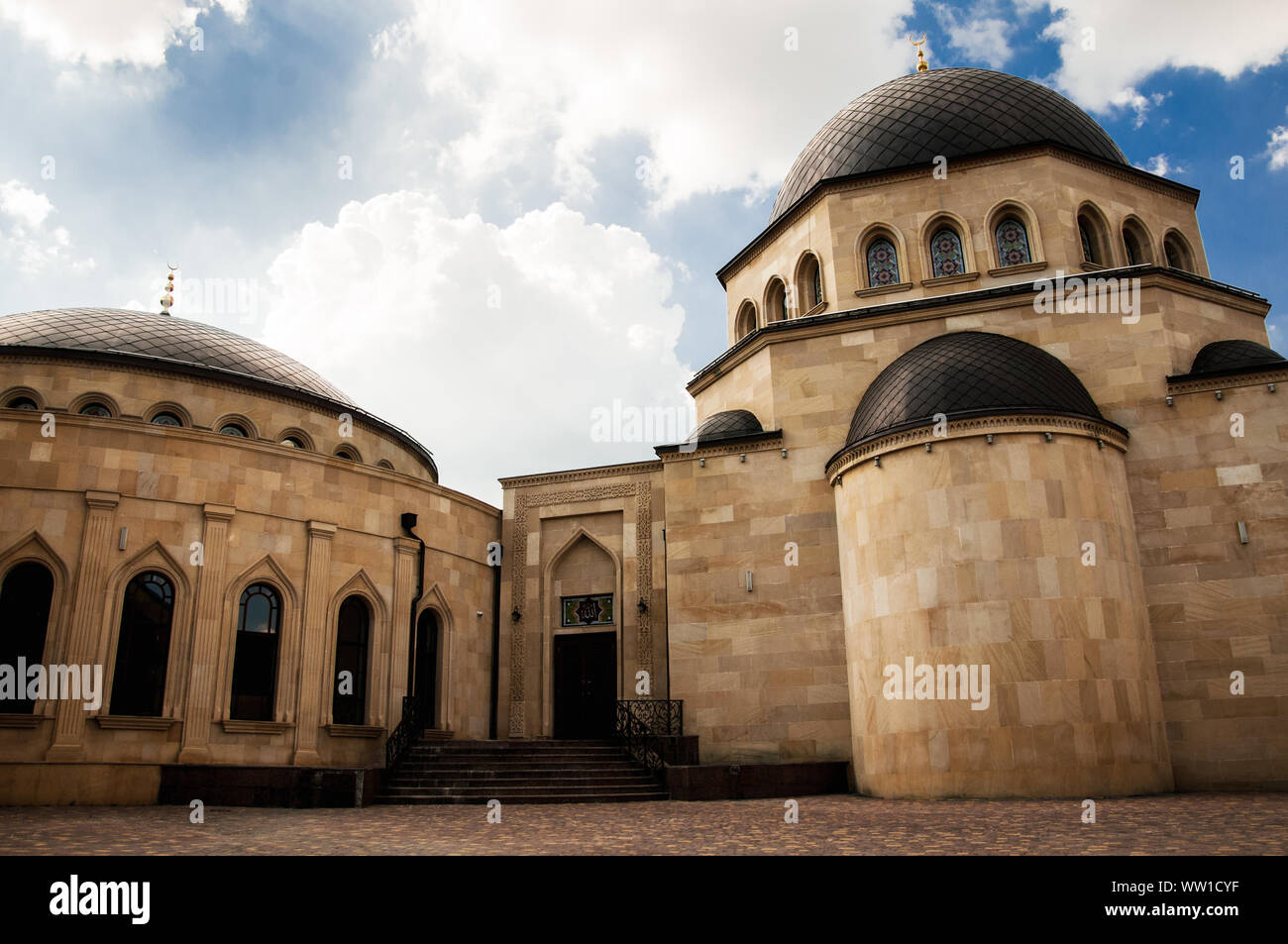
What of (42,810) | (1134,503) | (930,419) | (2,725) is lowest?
(42,810)

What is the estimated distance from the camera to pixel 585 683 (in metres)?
20.4

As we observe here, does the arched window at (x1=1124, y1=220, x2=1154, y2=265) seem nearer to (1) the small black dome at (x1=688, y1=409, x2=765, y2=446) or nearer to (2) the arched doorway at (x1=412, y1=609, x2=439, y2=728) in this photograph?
(1) the small black dome at (x1=688, y1=409, x2=765, y2=446)

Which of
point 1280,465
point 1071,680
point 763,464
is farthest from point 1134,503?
point 763,464

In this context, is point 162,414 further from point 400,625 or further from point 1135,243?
point 1135,243

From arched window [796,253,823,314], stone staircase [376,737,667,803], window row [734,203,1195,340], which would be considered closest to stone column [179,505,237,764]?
stone staircase [376,737,667,803]

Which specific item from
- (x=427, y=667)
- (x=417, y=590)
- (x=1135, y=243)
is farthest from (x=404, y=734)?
(x=1135, y=243)

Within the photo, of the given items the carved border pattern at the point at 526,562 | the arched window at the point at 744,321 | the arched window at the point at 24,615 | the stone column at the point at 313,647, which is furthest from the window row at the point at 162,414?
the arched window at the point at 744,321

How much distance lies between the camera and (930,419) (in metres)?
15.3

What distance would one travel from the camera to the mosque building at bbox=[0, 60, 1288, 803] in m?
14.6

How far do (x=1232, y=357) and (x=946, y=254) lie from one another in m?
5.81

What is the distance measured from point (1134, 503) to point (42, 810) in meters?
18.1

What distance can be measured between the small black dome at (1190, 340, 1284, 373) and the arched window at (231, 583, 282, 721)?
1748 centimetres

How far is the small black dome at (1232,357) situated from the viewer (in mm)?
16869

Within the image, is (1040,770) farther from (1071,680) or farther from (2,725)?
(2,725)
